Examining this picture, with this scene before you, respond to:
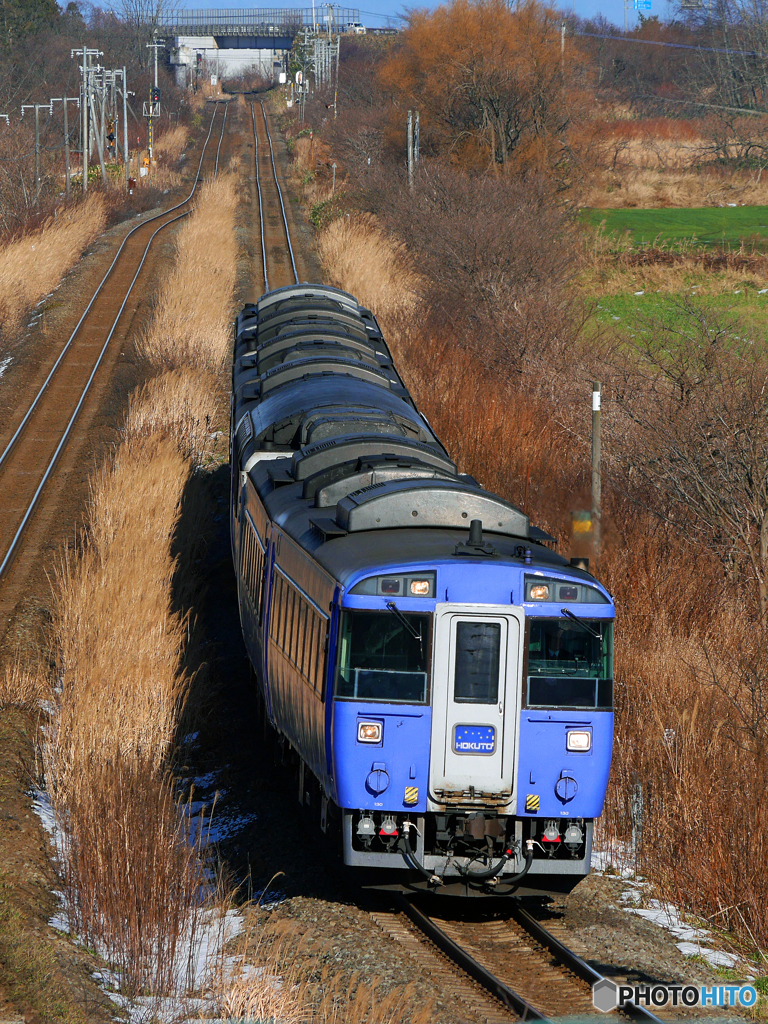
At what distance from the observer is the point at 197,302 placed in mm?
29156

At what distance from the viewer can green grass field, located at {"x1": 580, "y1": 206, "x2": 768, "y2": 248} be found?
42.3m

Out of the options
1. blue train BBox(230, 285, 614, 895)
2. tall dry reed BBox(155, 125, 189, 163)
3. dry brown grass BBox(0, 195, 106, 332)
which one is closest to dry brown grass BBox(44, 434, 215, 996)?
blue train BBox(230, 285, 614, 895)

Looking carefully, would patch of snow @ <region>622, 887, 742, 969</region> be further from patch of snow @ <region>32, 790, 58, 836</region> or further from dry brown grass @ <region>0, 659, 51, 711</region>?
dry brown grass @ <region>0, 659, 51, 711</region>

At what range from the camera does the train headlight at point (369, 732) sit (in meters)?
7.40

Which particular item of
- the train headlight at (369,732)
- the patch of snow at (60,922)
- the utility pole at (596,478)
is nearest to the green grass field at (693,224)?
the utility pole at (596,478)

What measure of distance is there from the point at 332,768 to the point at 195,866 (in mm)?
1097

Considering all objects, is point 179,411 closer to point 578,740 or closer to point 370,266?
point 370,266

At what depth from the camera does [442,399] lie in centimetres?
1980

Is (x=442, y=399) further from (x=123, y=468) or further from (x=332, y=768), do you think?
(x=332, y=768)

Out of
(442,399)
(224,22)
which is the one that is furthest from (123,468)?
(224,22)

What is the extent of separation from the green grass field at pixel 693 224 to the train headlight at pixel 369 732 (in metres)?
36.1

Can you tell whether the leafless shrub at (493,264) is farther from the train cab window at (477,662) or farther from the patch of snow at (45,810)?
the train cab window at (477,662)

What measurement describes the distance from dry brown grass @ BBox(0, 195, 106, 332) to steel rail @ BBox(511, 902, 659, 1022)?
81.8ft

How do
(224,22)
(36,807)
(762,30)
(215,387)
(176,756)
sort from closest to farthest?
1. (36,807)
2. (176,756)
3. (215,387)
4. (762,30)
5. (224,22)
